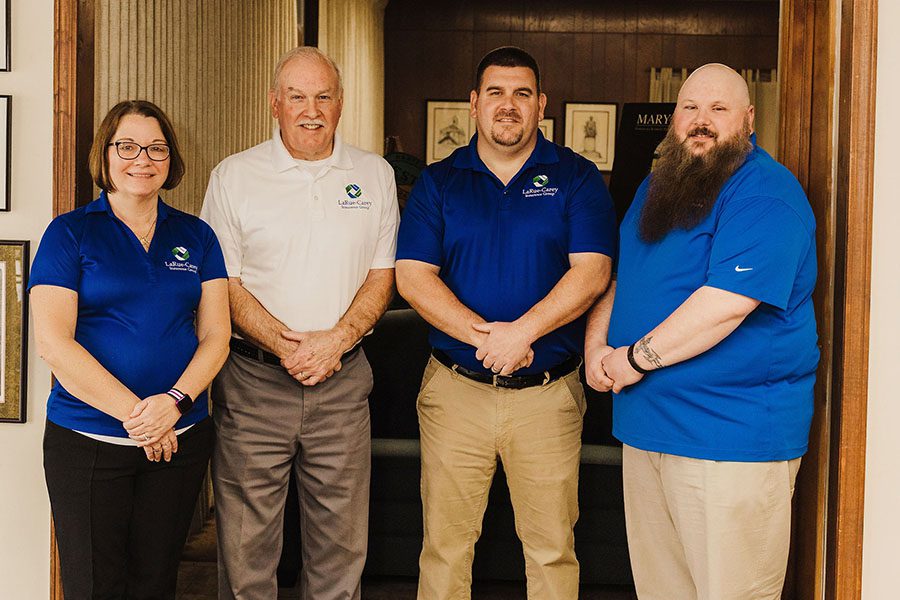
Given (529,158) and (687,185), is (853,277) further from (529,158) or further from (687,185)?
(529,158)

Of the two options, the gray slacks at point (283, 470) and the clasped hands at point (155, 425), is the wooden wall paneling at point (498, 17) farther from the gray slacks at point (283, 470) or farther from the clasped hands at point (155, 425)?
the clasped hands at point (155, 425)

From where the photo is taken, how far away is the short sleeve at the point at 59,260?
7.45 feet

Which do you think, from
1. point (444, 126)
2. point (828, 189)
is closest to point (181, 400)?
point (828, 189)

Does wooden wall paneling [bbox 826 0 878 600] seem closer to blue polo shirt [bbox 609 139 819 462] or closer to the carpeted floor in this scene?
blue polo shirt [bbox 609 139 819 462]

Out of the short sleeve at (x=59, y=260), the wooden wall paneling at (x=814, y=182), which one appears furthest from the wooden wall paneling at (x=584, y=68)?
the short sleeve at (x=59, y=260)

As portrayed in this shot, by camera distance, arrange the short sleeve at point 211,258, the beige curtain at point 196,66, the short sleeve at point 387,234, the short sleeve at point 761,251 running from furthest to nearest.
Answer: the beige curtain at point 196,66 < the short sleeve at point 387,234 < the short sleeve at point 211,258 < the short sleeve at point 761,251

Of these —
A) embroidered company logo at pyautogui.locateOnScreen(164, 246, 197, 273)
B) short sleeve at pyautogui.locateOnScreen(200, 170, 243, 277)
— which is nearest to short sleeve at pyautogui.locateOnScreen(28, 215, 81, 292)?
embroidered company logo at pyautogui.locateOnScreen(164, 246, 197, 273)

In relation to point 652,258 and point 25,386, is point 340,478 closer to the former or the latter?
point 25,386

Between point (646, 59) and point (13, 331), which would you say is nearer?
point (13, 331)

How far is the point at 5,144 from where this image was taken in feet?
8.68

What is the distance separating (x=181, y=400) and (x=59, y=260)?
0.46m

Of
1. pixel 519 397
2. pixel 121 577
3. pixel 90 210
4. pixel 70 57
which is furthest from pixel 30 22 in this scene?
pixel 519 397

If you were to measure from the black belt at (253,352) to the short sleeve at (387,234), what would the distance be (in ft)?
0.94

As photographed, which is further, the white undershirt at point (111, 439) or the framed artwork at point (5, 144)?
the framed artwork at point (5, 144)
